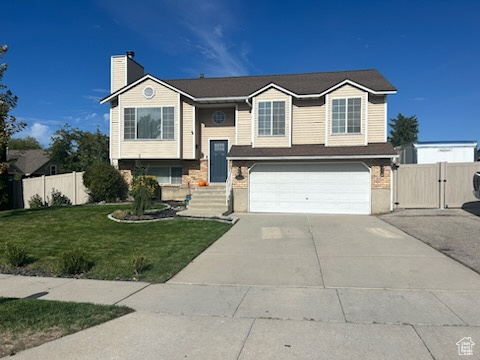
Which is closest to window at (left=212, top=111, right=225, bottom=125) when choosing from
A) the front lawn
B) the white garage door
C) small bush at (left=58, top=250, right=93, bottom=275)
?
the white garage door

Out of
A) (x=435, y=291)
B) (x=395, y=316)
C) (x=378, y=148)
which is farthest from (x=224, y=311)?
(x=378, y=148)

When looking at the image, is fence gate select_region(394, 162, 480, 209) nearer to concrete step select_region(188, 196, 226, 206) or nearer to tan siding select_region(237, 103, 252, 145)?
tan siding select_region(237, 103, 252, 145)

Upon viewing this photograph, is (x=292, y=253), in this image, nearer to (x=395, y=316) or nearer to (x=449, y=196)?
(x=395, y=316)

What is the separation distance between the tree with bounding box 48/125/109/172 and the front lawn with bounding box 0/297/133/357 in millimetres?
35038

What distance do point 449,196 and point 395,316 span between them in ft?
43.1

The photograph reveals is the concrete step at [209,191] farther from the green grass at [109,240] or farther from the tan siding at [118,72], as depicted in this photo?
the tan siding at [118,72]

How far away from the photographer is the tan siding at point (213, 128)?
19516 millimetres

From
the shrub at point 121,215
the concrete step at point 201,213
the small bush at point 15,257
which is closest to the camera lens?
the small bush at point 15,257

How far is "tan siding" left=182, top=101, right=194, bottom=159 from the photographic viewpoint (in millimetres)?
18750

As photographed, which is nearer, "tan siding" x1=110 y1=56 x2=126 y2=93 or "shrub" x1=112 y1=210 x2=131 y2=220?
"shrub" x1=112 y1=210 x2=131 y2=220

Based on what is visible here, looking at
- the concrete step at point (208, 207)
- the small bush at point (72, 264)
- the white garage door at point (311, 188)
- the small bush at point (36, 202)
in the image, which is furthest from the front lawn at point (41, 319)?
the small bush at point (36, 202)

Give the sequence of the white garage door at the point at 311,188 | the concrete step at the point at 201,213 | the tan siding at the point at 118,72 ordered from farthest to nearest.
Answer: the tan siding at the point at 118,72
the white garage door at the point at 311,188
the concrete step at the point at 201,213

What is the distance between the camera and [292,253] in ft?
29.6

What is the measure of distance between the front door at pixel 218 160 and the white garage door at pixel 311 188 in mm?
2674
